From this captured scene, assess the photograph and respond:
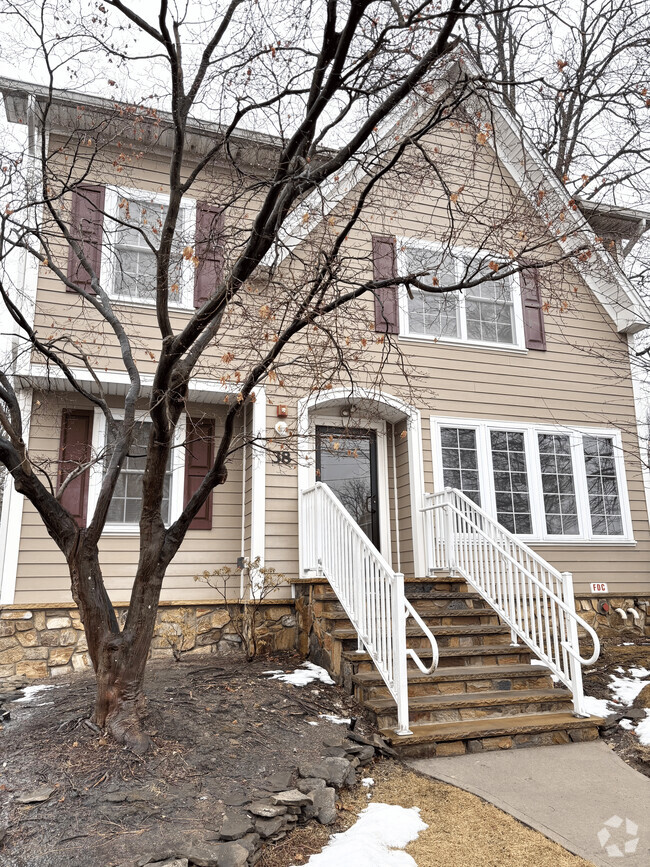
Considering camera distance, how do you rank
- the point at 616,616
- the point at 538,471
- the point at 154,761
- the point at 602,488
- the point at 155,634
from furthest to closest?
the point at 602,488 → the point at 538,471 → the point at 616,616 → the point at 155,634 → the point at 154,761

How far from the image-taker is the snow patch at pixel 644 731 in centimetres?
500

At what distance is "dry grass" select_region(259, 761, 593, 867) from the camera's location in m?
3.33

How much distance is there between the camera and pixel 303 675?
19.4 feet

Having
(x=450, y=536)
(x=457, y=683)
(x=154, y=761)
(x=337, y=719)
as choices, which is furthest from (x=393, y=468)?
(x=154, y=761)

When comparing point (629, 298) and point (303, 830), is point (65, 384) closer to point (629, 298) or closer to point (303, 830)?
point (303, 830)

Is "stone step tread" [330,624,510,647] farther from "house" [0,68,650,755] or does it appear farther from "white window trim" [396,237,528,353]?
"white window trim" [396,237,528,353]

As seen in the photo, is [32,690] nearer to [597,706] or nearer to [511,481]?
[597,706]

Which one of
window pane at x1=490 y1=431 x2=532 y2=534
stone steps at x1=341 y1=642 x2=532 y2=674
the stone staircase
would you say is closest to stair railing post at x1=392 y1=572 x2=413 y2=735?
the stone staircase

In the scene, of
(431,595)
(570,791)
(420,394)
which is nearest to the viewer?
(570,791)

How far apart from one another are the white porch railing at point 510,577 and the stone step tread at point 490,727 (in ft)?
0.61

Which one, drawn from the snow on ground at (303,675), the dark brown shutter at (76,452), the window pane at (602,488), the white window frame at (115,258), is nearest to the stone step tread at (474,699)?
the snow on ground at (303,675)

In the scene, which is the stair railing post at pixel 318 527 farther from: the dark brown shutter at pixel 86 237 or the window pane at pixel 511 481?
the dark brown shutter at pixel 86 237

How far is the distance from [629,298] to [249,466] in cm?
586

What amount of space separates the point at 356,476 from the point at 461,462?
1336mm
